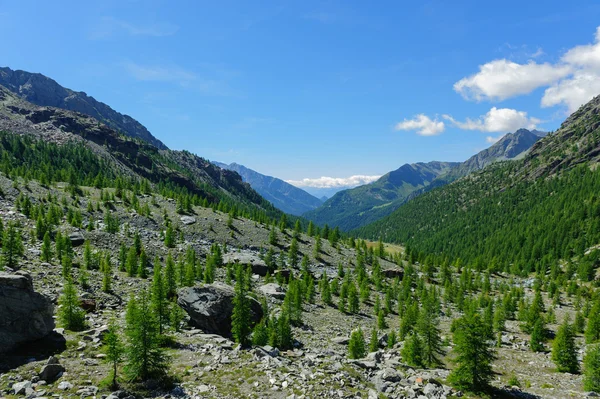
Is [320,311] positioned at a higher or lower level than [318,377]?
lower

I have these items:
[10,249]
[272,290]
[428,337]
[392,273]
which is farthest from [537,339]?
[10,249]

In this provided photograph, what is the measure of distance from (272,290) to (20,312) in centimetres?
5124

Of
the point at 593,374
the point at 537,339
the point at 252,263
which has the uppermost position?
the point at 593,374

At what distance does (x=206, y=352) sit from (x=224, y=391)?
820 centimetres

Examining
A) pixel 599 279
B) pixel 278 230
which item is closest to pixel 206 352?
pixel 278 230

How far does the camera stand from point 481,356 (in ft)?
99.9

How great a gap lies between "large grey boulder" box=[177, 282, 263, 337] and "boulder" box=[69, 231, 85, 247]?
145 feet

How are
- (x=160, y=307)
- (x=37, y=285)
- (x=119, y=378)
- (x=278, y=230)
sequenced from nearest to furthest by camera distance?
(x=119, y=378), (x=160, y=307), (x=37, y=285), (x=278, y=230)

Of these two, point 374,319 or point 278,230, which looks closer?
point 374,319

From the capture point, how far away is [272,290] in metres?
72.7

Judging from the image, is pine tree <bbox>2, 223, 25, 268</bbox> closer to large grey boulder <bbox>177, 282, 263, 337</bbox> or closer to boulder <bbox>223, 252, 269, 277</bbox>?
large grey boulder <bbox>177, 282, 263, 337</bbox>

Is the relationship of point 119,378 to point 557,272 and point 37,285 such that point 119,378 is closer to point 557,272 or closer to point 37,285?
point 37,285

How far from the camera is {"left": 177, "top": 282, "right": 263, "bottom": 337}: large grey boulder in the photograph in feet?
131

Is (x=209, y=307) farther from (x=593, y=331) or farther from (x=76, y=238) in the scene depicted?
(x=593, y=331)
